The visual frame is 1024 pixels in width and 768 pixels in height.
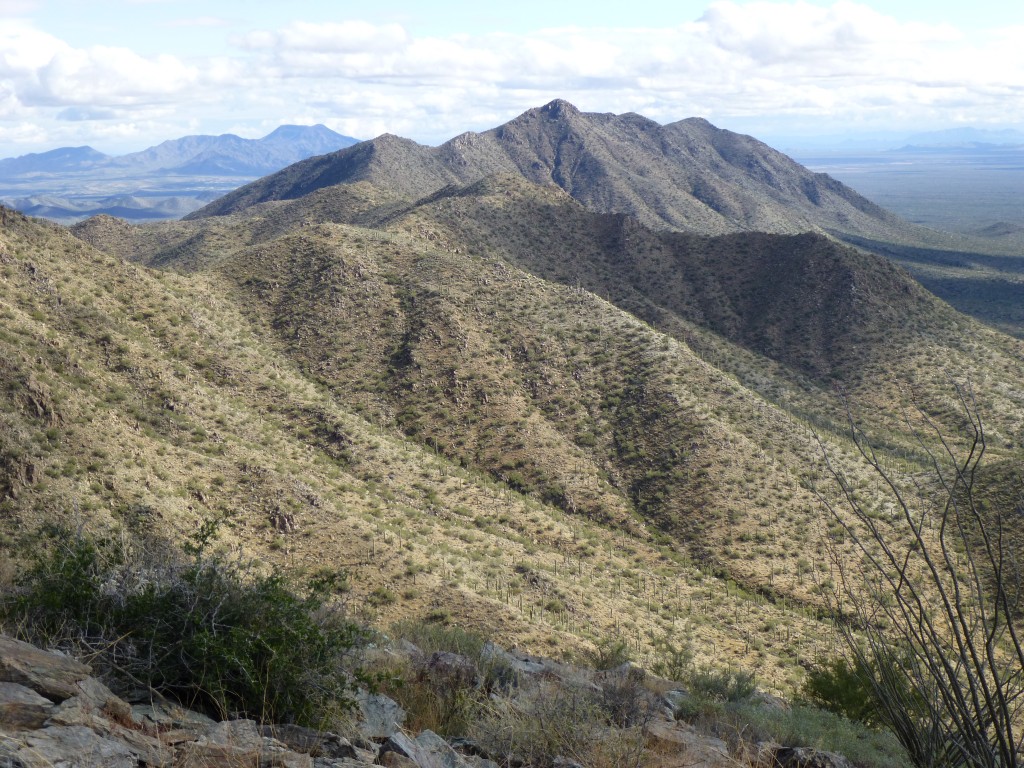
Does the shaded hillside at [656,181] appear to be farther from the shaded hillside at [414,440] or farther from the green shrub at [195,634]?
the green shrub at [195,634]

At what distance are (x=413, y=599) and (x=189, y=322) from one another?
22.1 meters

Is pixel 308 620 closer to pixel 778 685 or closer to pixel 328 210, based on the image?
pixel 778 685

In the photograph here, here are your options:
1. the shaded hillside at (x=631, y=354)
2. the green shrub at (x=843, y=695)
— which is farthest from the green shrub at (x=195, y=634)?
the shaded hillside at (x=631, y=354)

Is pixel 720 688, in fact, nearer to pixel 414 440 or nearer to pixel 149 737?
pixel 149 737

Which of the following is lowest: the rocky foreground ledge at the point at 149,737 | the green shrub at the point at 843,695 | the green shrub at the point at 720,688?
the green shrub at the point at 843,695

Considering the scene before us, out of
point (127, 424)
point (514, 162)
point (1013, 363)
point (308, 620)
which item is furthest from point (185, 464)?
point (514, 162)

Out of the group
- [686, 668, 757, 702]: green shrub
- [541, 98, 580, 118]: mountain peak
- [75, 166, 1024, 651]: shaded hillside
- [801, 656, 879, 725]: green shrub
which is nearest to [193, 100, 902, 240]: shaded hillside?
[541, 98, 580, 118]: mountain peak

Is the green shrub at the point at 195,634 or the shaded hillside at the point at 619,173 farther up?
the shaded hillside at the point at 619,173

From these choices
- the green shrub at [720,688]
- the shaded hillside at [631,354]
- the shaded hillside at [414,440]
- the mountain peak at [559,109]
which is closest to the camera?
the green shrub at [720,688]

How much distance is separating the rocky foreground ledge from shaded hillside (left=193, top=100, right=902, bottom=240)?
11842 cm

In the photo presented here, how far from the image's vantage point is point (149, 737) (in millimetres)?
5820

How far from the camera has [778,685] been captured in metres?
20.1

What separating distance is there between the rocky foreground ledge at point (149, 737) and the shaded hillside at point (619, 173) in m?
118

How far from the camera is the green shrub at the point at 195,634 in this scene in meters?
7.14
